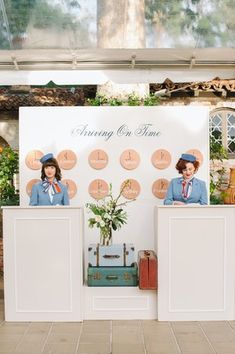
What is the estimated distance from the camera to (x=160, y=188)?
6.05m

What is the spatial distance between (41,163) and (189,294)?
7.25 feet

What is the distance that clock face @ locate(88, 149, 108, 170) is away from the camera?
608cm

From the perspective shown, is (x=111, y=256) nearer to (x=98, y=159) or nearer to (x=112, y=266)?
(x=112, y=266)

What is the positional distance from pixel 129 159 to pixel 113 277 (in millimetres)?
1553

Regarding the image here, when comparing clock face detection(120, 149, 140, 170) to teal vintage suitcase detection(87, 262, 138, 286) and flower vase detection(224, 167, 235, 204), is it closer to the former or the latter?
teal vintage suitcase detection(87, 262, 138, 286)

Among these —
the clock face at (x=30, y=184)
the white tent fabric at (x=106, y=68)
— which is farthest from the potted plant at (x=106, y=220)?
the white tent fabric at (x=106, y=68)

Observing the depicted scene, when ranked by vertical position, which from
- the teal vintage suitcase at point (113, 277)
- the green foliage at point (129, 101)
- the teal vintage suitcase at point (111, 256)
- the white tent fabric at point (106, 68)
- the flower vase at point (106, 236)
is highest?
the white tent fabric at point (106, 68)

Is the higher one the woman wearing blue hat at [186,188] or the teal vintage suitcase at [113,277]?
the woman wearing blue hat at [186,188]

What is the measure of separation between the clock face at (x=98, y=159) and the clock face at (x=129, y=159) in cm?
19

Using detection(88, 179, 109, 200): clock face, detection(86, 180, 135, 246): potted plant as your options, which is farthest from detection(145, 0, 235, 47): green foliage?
detection(86, 180, 135, 246): potted plant

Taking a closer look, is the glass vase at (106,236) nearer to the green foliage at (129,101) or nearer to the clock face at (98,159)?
the clock face at (98,159)

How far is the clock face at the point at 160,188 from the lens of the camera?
6043mm

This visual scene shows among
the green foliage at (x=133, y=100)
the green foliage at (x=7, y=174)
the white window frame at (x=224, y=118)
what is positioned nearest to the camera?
the green foliage at (x=133, y=100)

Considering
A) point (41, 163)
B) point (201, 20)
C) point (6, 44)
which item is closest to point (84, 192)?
point (41, 163)
